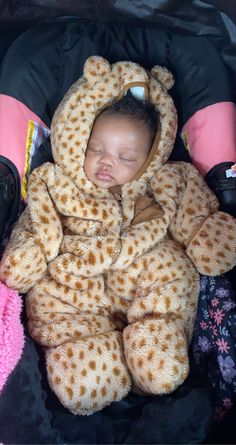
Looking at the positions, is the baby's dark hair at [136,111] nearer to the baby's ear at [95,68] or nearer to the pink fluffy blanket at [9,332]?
the baby's ear at [95,68]

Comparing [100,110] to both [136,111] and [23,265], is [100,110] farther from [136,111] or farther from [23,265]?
[23,265]

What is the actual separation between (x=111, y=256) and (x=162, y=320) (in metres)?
0.22

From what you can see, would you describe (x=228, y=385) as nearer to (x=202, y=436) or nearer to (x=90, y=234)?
(x=202, y=436)

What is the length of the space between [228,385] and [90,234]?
55 centimetres

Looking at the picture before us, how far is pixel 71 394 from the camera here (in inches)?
52.3

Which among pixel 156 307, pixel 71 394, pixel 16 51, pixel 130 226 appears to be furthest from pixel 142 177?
pixel 71 394

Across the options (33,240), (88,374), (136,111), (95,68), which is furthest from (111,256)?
(95,68)

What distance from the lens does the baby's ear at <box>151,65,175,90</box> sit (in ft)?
5.72

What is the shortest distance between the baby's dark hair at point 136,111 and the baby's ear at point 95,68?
3.7 inches

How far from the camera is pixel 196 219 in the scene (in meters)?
1.56

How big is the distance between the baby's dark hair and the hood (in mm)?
20

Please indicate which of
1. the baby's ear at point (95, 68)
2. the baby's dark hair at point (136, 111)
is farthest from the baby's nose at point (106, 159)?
the baby's ear at point (95, 68)

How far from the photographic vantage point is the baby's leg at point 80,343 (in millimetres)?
1338

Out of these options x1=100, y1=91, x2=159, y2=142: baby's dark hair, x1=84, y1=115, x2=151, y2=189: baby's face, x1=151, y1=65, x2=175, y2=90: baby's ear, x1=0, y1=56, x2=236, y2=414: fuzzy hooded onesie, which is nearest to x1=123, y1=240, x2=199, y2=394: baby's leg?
x1=0, y1=56, x2=236, y2=414: fuzzy hooded onesie
